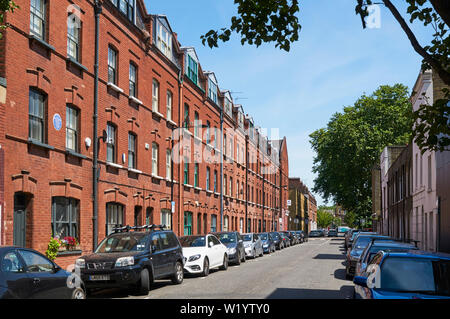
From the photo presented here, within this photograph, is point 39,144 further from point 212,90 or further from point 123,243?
point 212,90

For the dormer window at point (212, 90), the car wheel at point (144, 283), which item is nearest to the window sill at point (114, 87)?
the car wheel at point (144, 283)

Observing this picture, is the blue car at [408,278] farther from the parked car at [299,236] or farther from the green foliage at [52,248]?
the parked car at [299,236]

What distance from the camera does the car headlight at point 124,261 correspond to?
46.5ft

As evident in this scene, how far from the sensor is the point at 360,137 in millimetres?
55562

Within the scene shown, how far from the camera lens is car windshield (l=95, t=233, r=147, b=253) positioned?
1548cm

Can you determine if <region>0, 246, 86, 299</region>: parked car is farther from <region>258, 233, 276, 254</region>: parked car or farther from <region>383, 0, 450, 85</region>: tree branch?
<region>258, 233, 276, 254</region>: parked car

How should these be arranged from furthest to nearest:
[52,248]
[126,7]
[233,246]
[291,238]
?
[291,238] → [233,246] → [126,7] → [52,248]

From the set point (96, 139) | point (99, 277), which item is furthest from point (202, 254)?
point (99, 277)

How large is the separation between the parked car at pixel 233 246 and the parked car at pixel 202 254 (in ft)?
10.2

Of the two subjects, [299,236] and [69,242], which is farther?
[299,236]

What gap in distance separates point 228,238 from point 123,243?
480 inches

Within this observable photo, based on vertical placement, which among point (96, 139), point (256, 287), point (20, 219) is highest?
point (96, 139)
